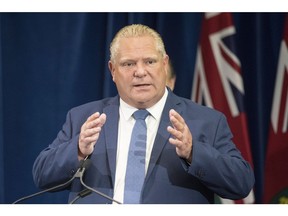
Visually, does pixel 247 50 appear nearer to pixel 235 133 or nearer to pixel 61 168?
pixel 235 133

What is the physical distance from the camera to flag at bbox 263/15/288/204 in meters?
3.08

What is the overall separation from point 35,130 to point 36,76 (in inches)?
11.2

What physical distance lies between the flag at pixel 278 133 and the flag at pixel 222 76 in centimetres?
16

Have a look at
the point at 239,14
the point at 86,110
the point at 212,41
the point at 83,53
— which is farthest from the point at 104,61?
the point at 86,110

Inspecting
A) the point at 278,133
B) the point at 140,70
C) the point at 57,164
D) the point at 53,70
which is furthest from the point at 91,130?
the point at 278,133

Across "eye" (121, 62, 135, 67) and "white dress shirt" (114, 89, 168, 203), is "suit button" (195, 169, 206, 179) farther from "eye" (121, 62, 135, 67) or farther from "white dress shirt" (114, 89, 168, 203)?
"eye" (121, 62, 135, 67)

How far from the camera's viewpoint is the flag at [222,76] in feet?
9.90

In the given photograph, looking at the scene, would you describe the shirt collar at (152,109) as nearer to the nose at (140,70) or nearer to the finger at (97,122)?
the nose at (140,70)

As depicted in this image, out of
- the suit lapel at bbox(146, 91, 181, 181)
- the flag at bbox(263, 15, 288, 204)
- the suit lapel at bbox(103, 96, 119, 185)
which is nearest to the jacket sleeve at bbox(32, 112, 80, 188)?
the suit lapel at bbox(103, 96, 119, 185)

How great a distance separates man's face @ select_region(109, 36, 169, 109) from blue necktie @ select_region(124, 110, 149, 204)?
0.24ft

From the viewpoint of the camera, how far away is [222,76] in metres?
3.07

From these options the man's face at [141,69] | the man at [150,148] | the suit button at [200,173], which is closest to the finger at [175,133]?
the man at [150,148]

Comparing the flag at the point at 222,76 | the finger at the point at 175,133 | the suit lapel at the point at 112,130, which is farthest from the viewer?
the flag at the point at 222,76

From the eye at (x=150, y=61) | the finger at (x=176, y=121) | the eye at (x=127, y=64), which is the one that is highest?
the eye at (x=150, y=61)
